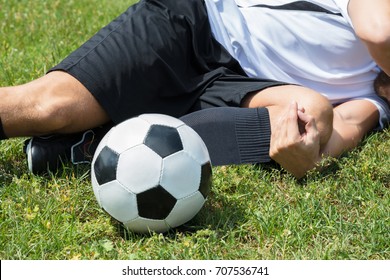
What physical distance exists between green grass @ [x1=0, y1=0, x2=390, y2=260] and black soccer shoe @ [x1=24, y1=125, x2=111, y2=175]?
0.19 feet

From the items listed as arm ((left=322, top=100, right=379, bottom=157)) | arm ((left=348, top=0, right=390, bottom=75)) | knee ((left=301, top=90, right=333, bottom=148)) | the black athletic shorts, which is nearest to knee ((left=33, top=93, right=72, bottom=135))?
the black athletic shorts

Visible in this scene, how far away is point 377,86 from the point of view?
12.6 feet

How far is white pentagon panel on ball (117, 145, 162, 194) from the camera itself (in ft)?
9.25

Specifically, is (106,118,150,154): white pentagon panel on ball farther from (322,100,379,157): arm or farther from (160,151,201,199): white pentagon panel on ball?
(322,100,379,157): arm

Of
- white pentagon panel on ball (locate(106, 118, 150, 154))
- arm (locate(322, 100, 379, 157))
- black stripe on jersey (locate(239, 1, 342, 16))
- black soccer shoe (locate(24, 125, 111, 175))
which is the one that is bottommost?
arm (locate(322, 100, 379, 157))

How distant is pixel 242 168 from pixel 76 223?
845 mm

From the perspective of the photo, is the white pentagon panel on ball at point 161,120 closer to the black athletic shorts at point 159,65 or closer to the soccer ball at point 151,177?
the soccer ball at point 151,177

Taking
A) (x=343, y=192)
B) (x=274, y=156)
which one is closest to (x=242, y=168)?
(x=274, y=156)

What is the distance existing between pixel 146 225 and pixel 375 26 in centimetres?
134

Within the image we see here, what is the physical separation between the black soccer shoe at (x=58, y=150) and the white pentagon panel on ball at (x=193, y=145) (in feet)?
2.32

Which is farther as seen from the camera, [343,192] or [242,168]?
[242,168]

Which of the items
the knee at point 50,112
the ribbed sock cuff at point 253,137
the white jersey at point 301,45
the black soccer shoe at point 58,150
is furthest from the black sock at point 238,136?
the knee at point 50,112

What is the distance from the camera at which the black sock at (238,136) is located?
3.44 meters

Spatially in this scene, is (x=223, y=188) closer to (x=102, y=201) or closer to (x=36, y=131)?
(x=102, y=201)
